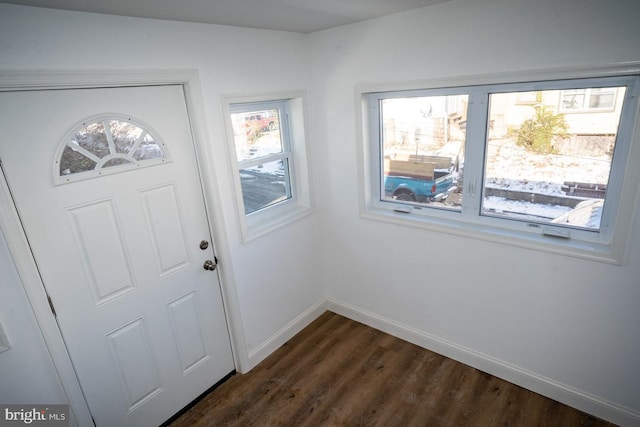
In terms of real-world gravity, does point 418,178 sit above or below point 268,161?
below

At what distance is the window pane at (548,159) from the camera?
1907 millimetres

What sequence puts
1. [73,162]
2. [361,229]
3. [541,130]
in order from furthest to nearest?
1. [361,229]
2. [541,130]
3. [73,162]

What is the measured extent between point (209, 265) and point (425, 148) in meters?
1.70

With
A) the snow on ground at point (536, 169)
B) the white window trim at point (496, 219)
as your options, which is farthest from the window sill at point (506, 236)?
the snow on ground at point (536, 169)

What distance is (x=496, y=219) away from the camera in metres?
2.32

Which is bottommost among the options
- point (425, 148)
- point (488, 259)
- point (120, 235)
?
point (488, 259)

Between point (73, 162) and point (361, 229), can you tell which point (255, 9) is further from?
point (361, 229)

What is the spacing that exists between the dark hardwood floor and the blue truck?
122cm

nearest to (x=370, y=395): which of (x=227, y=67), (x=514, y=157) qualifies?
(x=514, y=157)

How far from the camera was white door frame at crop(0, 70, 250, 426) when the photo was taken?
1520 mm

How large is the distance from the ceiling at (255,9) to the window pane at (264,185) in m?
0.98

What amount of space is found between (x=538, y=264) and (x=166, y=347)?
2.35m

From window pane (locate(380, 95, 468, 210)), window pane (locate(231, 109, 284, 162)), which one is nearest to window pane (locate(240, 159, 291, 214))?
window pane (locate(231, 109, 284, 162))

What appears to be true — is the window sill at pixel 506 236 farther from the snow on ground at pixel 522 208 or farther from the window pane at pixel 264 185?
the window pane at pixel 264 185
